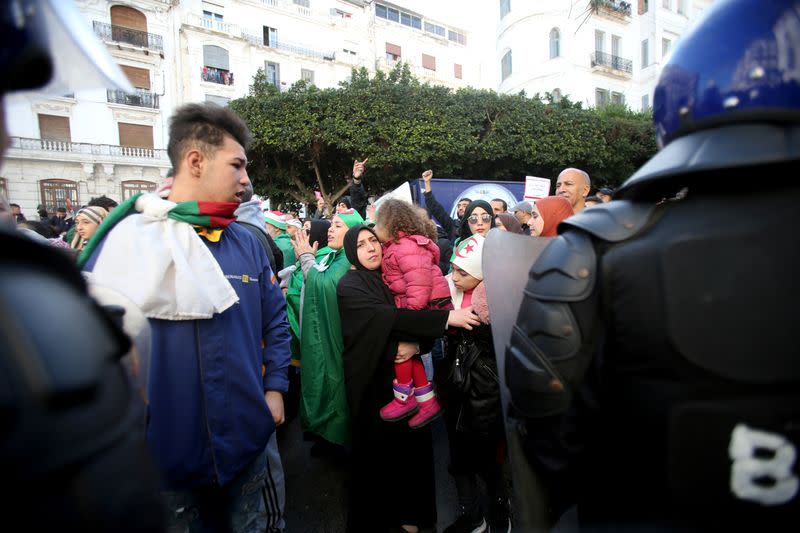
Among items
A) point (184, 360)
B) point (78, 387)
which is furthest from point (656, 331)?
point (184, 360)

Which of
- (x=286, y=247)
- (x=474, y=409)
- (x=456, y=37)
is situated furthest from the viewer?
(x=456, y=37)

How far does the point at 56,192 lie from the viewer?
24.1 metres

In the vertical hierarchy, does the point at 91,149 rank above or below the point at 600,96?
below

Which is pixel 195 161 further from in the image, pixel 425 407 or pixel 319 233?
pixel 319 233

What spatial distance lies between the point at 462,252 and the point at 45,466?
Answer: 2.24m

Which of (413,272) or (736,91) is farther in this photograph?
(413,272)

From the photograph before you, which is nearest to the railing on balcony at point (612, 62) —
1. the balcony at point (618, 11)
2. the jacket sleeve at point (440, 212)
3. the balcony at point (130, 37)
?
the balcony at point (618, 11)

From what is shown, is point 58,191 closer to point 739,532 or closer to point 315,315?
point 315,315

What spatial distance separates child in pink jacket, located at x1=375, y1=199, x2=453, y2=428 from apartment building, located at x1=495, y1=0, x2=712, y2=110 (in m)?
24.7

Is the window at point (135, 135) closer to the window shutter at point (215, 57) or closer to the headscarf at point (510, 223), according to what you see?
the window shutter at point (215, 57)

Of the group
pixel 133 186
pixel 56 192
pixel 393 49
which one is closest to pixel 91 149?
pixel 133 186

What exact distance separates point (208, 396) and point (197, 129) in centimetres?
113

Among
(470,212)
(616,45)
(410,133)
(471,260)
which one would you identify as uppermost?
(616,45)

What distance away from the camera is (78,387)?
0.48 m
